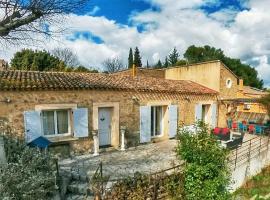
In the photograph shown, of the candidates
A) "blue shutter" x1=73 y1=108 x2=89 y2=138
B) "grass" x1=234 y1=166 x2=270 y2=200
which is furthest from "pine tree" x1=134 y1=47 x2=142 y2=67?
"blue shutter" x1=73 y1=108 x2=89 y2=138

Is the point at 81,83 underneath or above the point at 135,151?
above

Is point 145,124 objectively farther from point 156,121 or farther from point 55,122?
point 55,122

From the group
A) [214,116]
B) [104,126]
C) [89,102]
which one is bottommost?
[214,116]

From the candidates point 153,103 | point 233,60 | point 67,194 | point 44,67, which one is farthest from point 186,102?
point 233,60

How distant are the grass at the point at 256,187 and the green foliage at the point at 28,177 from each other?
815 centimetres

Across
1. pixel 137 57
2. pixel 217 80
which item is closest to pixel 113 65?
pixel 137 57

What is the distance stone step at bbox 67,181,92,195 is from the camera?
7.68 meters

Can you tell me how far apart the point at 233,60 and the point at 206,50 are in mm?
5105

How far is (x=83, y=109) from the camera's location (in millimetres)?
11844

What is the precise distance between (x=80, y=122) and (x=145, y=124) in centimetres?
403

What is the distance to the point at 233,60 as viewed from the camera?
4488cm

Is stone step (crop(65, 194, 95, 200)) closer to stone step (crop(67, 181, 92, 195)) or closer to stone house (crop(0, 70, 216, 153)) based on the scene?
stone step (crop(67, 181, 92, 195))

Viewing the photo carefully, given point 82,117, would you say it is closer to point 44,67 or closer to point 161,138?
point 161,138

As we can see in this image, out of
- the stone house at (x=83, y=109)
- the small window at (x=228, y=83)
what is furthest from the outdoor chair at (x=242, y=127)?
the stone house at (x=83, y=109)
